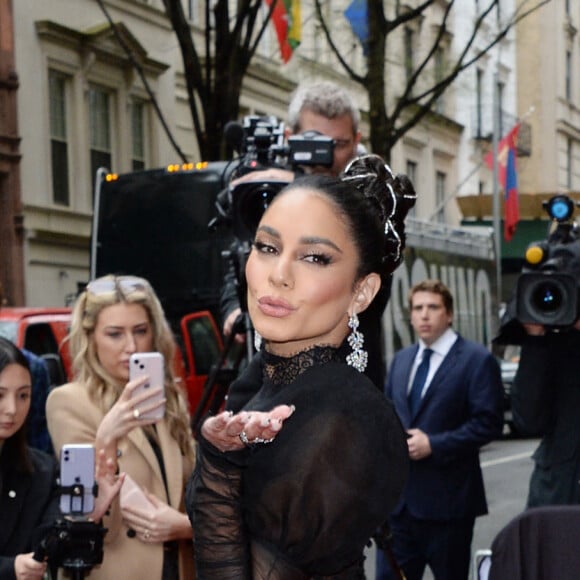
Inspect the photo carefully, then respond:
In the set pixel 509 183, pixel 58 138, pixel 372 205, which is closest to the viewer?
pixel 372 205

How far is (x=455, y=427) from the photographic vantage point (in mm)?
6789

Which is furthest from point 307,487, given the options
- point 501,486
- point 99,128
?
point 99,128

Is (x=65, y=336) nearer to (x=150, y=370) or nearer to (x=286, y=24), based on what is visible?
(x=150, y=370)

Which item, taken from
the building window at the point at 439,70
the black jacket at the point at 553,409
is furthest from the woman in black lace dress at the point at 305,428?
the building window at the point at 439,70

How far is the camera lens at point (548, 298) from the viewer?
196 inches

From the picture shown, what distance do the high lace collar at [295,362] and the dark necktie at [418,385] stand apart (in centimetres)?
422

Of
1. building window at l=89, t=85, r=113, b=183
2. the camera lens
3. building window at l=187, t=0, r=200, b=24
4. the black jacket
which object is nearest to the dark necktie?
the black jacket

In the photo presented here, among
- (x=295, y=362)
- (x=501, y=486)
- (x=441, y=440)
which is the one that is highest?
(x=295, y=362)

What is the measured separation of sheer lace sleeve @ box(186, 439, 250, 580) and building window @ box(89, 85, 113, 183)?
67.1 feet

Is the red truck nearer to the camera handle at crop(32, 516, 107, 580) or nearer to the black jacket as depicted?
the black jacket

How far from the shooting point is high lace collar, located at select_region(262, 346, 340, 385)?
267 cm

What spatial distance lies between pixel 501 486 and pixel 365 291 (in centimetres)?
1098

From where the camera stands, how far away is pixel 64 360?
9.62 metres

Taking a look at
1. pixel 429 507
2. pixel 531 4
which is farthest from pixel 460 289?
pixel 531 4
